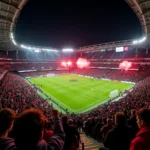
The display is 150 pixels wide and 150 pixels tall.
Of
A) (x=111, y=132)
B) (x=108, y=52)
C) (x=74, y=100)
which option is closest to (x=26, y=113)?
(x=111, y=132)

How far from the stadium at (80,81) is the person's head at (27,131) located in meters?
0.03

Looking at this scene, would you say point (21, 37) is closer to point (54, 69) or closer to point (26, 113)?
point (54, 69)

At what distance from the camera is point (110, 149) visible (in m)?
3.53

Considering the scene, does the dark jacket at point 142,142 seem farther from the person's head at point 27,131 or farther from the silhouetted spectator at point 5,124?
the silhouetted spectator at point 5,124

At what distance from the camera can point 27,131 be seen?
1689mm

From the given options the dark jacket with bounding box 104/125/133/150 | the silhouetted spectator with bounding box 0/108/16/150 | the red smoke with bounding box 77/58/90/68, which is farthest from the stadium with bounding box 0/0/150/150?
the red smoke with bounding box 77/58/90/68

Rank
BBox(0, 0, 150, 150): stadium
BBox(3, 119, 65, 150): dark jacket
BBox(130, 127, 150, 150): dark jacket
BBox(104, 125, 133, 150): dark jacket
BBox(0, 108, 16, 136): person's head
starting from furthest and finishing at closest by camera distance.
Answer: BBox(0, 0, 150, 150): stadium → BBox(104, 125, 133, 150): dark jacket → BBox(130, 127, 150, 150): dark jacket → BBox(0, 108, 16, 136): person's head → BBox(3, 119, 65, 150): dark jacket

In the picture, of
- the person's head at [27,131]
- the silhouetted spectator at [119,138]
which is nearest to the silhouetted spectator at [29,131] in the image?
the person's head at [27,131]

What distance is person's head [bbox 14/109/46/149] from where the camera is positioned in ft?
5.50

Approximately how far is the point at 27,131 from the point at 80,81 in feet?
174

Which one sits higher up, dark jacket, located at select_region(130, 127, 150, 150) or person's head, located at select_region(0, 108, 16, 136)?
person's head, located at select_region(0, 108, 16, 136)

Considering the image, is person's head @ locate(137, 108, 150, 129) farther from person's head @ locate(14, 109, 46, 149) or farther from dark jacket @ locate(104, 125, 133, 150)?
person's head @ locate(14, 109, 46, 149)

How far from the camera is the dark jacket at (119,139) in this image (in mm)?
3486

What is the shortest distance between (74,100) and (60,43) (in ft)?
292
